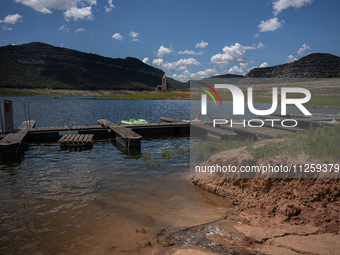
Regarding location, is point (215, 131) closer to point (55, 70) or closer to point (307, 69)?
point (307, 69)

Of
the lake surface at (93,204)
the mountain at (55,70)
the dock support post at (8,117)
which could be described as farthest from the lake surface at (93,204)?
the mountain at (55,70)

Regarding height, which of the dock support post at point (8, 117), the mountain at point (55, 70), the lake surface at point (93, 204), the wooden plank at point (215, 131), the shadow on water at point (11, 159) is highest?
the mountain at point (55, 70)

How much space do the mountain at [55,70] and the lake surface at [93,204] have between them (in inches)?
5087

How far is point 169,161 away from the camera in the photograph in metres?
11.9

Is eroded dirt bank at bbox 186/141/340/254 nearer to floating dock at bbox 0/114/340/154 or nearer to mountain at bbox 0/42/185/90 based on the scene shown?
floating dock at bbox 0/114/340/154

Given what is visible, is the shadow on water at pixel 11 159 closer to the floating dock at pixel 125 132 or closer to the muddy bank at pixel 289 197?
the floating dock at pixel 125 132

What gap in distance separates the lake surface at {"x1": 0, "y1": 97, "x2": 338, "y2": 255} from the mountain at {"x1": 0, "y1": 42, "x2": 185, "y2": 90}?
129 meters

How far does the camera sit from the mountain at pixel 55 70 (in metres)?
131

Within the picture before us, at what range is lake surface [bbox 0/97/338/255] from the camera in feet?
16.6

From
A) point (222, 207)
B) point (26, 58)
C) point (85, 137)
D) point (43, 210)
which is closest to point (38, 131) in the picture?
point (85, 137)

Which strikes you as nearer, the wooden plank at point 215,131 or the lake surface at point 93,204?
the lake surface at point 93,204

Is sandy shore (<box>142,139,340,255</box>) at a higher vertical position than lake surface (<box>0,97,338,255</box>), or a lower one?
higher

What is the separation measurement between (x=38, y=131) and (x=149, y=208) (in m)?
15.5

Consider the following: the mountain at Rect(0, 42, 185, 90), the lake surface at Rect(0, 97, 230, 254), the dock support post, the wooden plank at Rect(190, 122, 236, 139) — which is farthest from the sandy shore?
the mountain at Rect(0, 42, 185, 90)
